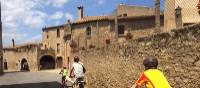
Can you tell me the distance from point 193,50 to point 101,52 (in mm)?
7907

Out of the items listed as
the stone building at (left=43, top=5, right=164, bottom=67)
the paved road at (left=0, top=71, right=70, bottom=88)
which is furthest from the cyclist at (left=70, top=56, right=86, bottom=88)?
the stone building at (left=43, top=5, right=164, bottom=67)

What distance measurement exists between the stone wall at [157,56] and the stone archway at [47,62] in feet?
175

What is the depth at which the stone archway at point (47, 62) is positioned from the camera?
71.5 m

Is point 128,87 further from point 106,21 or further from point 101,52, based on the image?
point 106,21

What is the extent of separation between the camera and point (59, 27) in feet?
233

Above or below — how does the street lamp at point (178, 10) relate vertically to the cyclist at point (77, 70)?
above

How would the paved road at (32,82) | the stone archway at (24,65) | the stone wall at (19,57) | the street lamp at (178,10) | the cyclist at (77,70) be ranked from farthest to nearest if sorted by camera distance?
the stone archway at (24,65) < the stone wall at (19,57) < the paved road at (32,82) < the cyclist at (77,70) < the street lamp at (178,10)

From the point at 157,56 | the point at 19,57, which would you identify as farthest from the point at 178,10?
the point at 19,57

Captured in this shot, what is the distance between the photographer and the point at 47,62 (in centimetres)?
7175

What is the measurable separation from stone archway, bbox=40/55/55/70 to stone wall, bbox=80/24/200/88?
53.3m

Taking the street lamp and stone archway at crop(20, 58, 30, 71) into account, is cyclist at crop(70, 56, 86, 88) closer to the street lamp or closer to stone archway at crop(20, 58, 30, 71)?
the street lamp

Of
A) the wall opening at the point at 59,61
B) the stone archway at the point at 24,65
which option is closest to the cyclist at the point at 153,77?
the wall opening at the point at 59,61

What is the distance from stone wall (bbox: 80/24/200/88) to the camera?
9727mm

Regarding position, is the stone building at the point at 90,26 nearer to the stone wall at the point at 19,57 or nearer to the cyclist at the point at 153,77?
the stone wall at the point at 19,57
